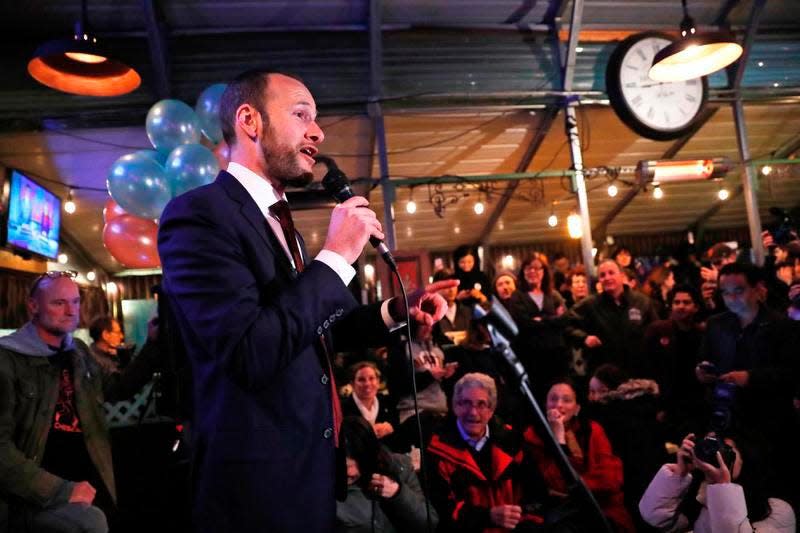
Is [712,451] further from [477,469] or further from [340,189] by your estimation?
[340,189]

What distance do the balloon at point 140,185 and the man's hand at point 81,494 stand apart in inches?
92.8

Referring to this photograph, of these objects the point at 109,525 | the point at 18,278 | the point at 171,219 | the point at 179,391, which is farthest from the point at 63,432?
the point at 18,278

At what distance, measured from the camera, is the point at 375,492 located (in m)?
3.22

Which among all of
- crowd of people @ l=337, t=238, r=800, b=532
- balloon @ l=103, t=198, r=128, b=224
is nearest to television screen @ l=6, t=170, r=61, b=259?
balloon @ l=103, t=198, r=128, b=224

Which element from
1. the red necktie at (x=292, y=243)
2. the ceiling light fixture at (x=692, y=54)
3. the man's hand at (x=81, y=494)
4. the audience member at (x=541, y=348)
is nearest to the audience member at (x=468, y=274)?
the audience member at (x=541, y=348)

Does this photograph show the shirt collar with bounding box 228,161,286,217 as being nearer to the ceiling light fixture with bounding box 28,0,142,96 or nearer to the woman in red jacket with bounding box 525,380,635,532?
the woman in red jacket with bounding box 525,380,635,532

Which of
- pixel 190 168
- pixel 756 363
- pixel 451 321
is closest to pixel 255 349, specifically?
pixel 190 168

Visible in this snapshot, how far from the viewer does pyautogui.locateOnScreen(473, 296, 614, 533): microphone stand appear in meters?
2.25

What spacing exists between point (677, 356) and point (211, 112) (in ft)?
14.8

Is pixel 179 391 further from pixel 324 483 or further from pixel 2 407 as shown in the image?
pixel 2 407

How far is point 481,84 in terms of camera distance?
733 cm

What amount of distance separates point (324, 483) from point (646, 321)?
4704 mm

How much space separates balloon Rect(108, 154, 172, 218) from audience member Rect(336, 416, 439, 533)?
8.18ft

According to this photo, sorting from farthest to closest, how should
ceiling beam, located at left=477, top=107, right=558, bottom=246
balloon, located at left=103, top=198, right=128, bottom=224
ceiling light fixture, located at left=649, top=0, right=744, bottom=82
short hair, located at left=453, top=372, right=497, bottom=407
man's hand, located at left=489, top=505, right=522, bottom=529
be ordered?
ceiling beam, located at left=477, top=107, right=558, bottom=246
balloon, located at left=103, top=198, right=128, bottom=224
ceiling light fixture, located at left=649, top=0, right=744, bottom=82
short hair, located at left=453, top=372, right=497, bottom=407
man's hand, located at left=489, top=505, right=522, bottom=529
